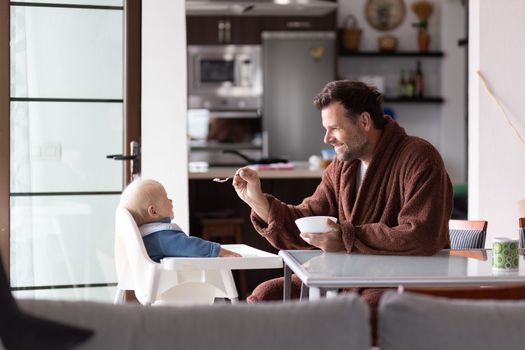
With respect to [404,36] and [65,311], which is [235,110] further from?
[65,311]

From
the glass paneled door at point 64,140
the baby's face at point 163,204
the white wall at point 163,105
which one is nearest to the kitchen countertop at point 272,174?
the white wall at point 163,105

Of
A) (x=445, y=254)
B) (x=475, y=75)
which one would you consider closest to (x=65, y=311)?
(x=445, y=254)

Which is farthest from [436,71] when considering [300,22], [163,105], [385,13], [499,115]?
[163,105]

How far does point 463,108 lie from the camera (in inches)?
368

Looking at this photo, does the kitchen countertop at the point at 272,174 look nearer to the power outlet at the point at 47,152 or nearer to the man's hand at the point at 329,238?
the power outlet at the point at 47,152

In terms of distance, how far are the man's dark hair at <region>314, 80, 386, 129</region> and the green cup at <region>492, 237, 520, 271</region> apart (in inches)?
29.1

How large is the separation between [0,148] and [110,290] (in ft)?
2.93

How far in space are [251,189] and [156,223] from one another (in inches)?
17.2

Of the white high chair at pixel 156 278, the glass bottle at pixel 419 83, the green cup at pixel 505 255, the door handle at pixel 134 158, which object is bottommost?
the white high chair at pixel 156 278

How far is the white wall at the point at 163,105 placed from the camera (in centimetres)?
475

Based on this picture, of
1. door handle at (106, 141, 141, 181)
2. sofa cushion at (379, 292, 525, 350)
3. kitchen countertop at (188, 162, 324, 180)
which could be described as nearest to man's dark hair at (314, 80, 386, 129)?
door handle at (106, 141, 141, 181)

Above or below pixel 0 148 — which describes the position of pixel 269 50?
above

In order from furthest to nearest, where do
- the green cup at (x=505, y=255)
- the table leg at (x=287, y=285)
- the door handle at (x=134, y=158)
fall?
the door handle at (x=134, y=158)
the table leg at (x=287, y=285)
the green cup at (x=505, y=255)

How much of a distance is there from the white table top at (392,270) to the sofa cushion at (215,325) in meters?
0.95
